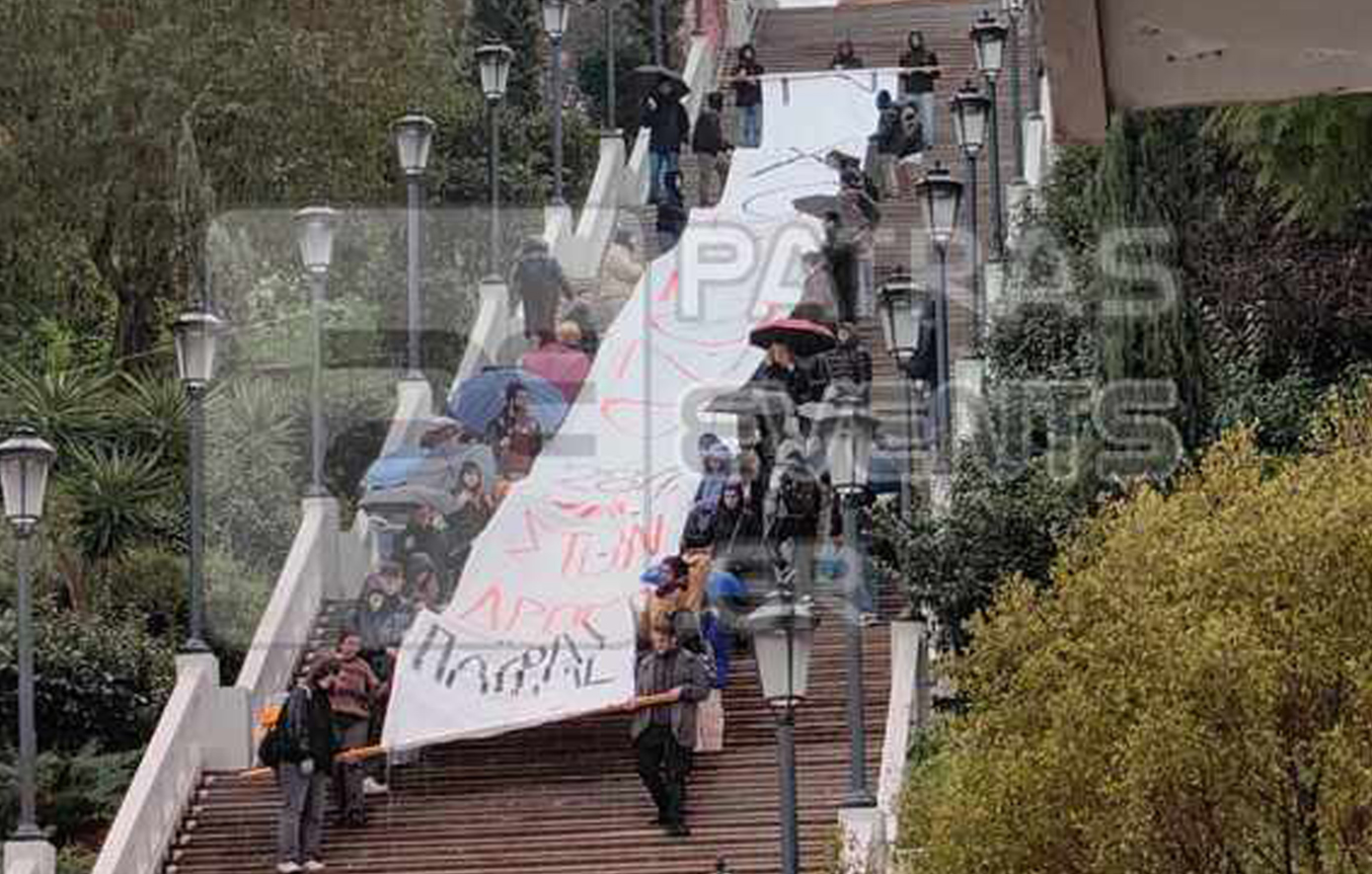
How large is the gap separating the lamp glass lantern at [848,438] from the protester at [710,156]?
1412 centimetres

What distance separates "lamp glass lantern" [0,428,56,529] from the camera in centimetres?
2097

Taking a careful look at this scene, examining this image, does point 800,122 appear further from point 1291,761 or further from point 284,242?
point 1291,761

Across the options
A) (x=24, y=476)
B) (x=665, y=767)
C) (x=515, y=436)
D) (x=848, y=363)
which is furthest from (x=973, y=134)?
(x=24, y=476)

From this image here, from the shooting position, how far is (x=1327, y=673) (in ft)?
51.9

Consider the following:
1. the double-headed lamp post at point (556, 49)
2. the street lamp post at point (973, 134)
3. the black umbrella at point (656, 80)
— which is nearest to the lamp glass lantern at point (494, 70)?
the double-headed lamp post at point (556, 49)

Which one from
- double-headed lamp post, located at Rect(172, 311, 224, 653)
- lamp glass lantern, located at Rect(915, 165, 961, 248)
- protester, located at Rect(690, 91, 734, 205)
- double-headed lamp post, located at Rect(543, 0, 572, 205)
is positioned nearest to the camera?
double-headed lamp post, located at Rect(172, 311, 224, 653)

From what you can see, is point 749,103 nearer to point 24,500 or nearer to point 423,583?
point 423,583

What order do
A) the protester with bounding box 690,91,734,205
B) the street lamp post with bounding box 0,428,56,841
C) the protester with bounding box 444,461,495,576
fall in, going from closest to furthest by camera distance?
the street lamp post with bounding box 0,428,56,841, the protester with bounding box 444,461,495,576, the protester with bounding box 690,91,734,205

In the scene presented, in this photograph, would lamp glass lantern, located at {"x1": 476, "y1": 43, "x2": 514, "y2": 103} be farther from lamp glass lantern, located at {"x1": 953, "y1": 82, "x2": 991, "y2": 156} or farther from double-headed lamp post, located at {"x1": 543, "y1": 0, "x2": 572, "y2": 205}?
lamp glass lantern, located at {"x1": 953, "y1": 82, "x2": 991, "y2": 156}

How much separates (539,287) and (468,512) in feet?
13.2

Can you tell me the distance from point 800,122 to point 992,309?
759 cm

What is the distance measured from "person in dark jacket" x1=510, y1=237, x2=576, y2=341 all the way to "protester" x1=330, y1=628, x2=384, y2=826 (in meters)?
6.03

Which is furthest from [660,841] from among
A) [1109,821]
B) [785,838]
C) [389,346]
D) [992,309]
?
[389,346]

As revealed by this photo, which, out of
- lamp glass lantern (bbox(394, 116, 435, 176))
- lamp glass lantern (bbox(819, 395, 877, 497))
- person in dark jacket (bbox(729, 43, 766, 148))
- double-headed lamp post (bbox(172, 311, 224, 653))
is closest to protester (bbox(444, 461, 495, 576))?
double-headed lamp post (bbox(172, 311, 224, 653))
